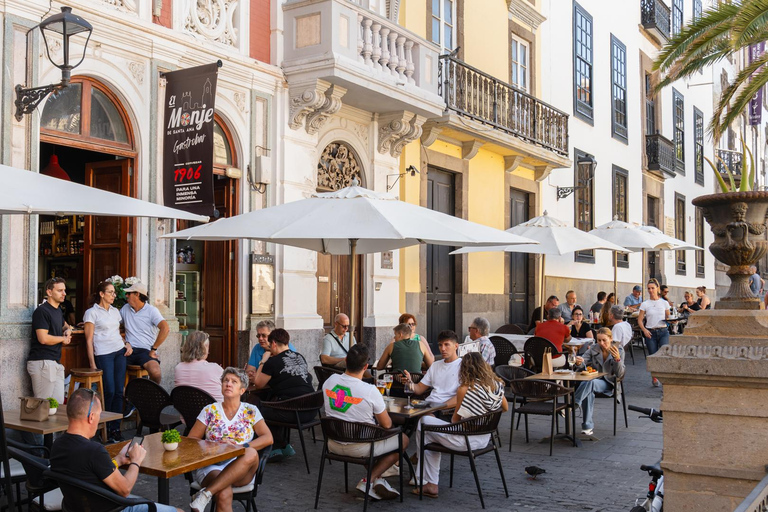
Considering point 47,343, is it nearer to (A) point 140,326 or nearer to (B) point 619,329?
(A) point 140,326

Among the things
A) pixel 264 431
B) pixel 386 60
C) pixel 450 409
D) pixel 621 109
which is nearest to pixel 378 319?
pixel 386 60

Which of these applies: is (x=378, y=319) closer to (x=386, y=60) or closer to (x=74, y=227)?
(x=386, y=60)

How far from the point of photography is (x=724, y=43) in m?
13.9

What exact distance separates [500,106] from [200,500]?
13.2 m

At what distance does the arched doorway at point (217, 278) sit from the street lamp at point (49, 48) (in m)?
3.09

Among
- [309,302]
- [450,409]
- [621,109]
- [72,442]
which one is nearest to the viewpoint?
[72,442]

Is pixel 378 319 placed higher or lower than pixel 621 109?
lower

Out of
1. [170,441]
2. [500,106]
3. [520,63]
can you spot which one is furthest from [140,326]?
[520,63]

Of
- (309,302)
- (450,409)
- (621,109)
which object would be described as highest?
(621,109)

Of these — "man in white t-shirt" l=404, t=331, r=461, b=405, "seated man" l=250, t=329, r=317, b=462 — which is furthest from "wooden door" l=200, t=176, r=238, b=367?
"man in white t-shirt" l=404, t=331, r=461, b=405

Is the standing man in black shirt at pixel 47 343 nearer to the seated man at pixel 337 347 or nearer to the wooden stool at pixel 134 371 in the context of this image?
the wooden stool at pixel 134 371

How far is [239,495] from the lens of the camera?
5531 mm

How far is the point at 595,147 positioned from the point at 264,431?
758 inches

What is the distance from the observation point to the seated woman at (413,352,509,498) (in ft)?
21.7
